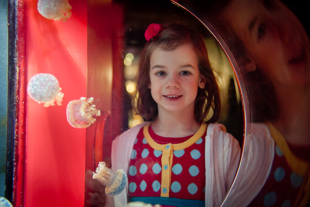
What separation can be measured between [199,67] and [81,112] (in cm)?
52

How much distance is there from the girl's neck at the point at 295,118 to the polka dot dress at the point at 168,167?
33 cm

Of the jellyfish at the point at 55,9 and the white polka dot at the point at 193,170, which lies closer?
the white polka dot at the point at 193,170

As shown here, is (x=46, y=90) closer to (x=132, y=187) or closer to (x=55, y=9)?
(x=55, y=9)

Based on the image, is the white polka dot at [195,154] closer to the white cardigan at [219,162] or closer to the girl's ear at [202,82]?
the white cardigan at [219,162]

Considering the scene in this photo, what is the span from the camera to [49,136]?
120cm

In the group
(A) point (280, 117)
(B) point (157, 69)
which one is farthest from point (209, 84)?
(A) point (280, 117)

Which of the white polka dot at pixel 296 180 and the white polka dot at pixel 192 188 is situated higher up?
the white polka dot at pixel 296 180

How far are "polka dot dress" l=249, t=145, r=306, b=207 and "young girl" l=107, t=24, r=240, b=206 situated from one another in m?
0.16

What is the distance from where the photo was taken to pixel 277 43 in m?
1.12

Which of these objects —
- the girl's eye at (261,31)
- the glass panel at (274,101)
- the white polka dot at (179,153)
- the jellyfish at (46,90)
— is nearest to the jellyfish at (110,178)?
the white polka dot at (179,153)

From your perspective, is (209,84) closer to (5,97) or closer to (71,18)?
(71,18)

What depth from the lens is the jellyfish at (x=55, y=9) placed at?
1188 millimetres

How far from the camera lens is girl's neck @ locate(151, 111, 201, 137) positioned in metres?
1.12

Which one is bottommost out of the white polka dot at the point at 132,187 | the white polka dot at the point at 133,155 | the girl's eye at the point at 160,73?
the white polka dot at the point at 132,187
